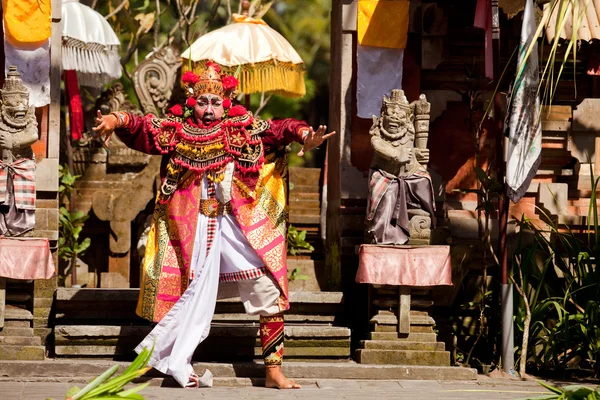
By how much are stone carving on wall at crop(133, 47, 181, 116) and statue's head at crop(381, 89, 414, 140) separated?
490 cm

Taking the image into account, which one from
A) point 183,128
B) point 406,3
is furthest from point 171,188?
point 406,3

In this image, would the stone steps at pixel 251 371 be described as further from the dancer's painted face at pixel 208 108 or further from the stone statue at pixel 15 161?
the dancer's painted face at pixel 208 108

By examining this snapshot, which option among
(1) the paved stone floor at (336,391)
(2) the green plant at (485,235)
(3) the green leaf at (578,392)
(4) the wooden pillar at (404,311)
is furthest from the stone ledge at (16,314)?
(3) the green leaf at (578,392)

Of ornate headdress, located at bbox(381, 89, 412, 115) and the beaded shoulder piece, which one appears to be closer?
the beaded shoulder piece

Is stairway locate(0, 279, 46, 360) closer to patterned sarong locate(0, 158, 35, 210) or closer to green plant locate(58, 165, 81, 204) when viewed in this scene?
patterned sarong locate(0, 158, 35, 210)

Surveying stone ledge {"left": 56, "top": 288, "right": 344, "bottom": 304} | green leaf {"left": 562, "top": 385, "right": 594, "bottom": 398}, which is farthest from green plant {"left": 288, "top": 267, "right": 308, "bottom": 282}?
green leaf {"left": 562, "top": 385, "right": 594, "bottom": 398}

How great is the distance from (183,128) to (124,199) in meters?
3.18

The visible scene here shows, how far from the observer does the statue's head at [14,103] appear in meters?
7.78

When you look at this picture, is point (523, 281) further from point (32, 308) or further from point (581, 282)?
point (32, 308)

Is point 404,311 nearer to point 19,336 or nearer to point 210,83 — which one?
point 210,83

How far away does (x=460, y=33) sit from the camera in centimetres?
934

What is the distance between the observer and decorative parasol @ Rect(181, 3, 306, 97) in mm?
10398

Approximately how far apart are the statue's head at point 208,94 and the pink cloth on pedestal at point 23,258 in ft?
4.64

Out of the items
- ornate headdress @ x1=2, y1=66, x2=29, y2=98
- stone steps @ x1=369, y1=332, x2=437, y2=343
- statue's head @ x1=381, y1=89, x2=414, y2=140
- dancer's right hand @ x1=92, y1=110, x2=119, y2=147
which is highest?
ornate headdress @ x1=2, y1=66, x2=29, y2=98
